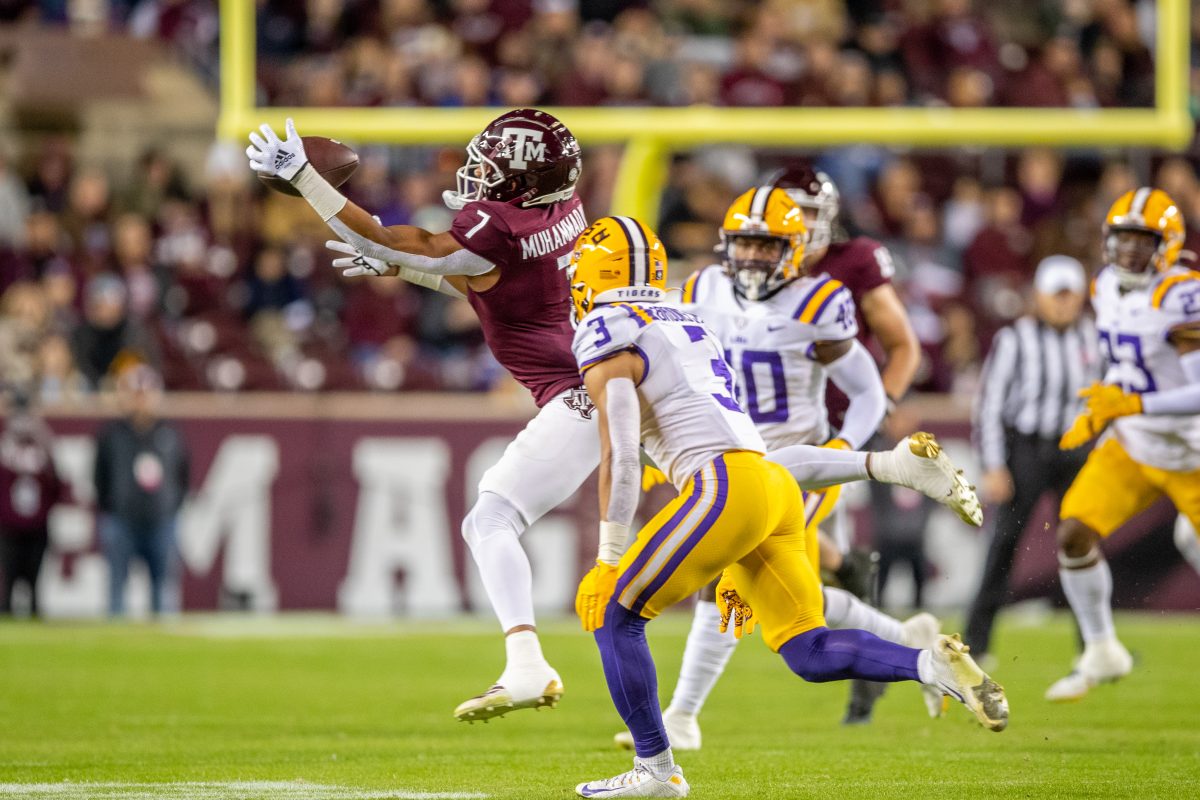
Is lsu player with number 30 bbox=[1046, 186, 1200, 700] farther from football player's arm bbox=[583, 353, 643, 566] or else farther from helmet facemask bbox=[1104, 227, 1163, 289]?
football player's arm bbox=[583, 353, 643, 566]

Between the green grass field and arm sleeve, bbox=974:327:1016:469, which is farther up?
arm sleeve, bbox=974:327:1016:469

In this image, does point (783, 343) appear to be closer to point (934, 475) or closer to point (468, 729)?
point (934, 475)

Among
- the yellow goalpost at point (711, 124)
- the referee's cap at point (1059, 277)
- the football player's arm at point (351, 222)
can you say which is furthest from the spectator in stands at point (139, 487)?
the football player's arm at point (351, 222)

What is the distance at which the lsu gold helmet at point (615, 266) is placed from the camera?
212 inches

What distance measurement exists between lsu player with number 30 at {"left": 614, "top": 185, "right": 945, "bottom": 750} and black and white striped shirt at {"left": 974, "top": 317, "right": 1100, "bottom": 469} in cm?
253

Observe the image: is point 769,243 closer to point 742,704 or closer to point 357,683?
point 742,704

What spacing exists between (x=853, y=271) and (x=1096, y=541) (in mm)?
1537

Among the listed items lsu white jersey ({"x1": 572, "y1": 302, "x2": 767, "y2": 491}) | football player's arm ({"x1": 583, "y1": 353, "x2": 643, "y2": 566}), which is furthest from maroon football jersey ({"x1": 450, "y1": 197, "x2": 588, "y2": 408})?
football player's arm ({"x1": 583, "y1": 353, "x2": 643, "y2": 566})

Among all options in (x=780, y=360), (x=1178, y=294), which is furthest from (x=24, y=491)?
(x=1178, y=294)

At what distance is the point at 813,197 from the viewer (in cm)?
709

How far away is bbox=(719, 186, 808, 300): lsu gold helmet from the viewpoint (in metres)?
6.48

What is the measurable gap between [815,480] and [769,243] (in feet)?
3.45

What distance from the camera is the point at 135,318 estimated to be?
1303 cm

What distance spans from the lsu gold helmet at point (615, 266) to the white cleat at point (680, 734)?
5.92ft
